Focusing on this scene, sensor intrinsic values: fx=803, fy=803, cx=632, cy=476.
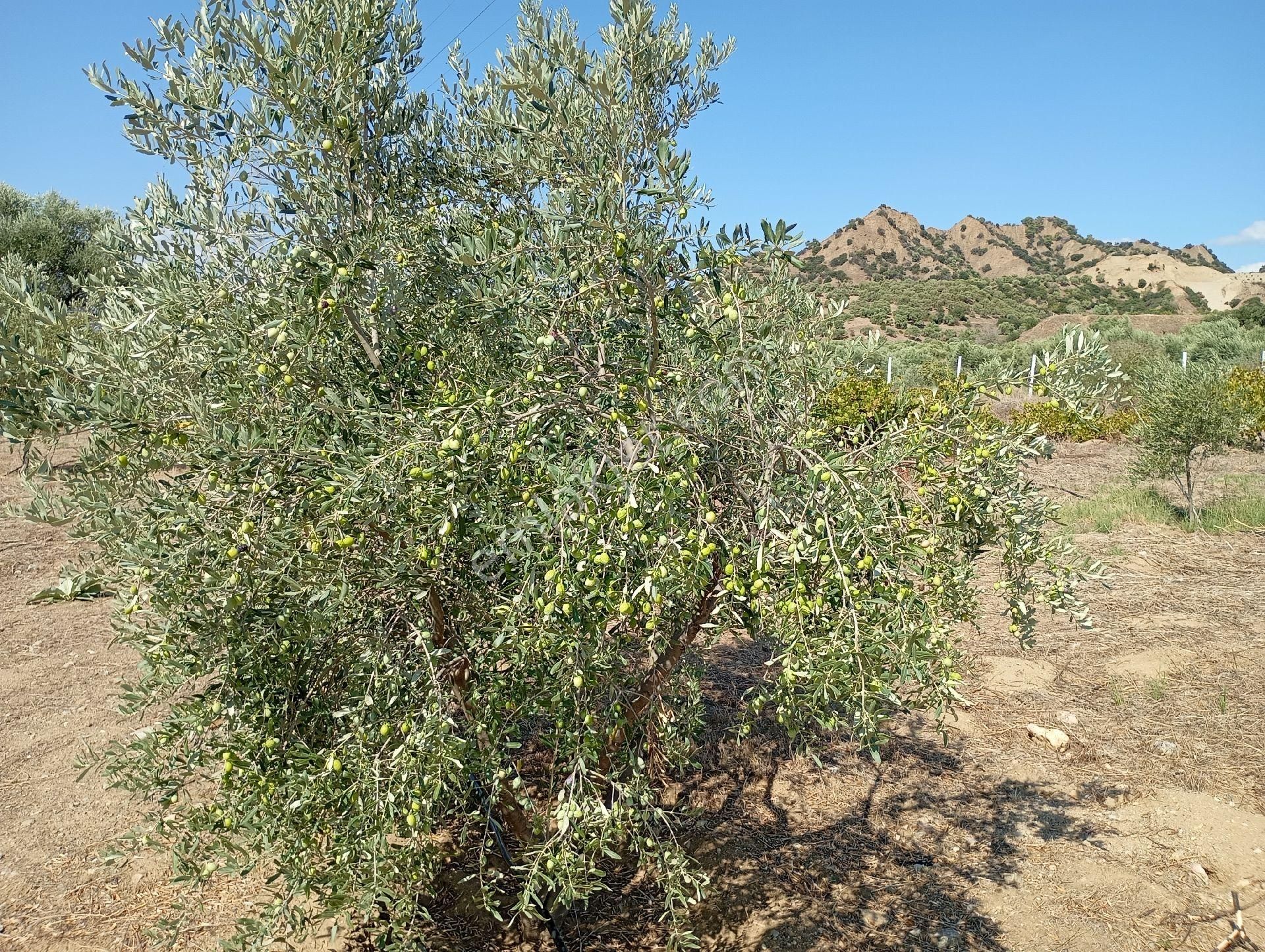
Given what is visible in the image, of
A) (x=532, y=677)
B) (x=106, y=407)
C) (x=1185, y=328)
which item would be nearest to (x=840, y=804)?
(x=532, y=677)

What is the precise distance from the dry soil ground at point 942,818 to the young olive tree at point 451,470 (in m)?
1.33

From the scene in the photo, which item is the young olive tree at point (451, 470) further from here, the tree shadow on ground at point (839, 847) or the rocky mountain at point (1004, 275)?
the rocky mountain at point (1004, 275)

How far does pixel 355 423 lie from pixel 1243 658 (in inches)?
323

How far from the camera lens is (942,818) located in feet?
18.5

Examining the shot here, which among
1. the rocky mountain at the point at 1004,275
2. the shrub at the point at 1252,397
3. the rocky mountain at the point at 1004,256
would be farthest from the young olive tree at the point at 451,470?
the rocky mountain at the point at 1004,256

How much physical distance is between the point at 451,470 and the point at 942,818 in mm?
4796

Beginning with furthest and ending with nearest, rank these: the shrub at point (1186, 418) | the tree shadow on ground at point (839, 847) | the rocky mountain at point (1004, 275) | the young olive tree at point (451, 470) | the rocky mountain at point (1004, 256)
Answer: the rocky mountain at point (1004, 256), the rocky mountain at point (1004, 275), the shrub at point (1186, 418), the tree shadow on ground at point (839, 847), the young olive tree at point (451, 470)

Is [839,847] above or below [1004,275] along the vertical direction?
below

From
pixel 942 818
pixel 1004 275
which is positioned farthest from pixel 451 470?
pixel 1004 275

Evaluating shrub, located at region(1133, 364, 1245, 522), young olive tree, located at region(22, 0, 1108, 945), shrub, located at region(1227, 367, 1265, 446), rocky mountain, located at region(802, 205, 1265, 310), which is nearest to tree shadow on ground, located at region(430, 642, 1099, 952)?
young olive tree, located at region(22, 0, 1108, 945)

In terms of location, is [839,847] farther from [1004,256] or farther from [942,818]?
[1004,256]

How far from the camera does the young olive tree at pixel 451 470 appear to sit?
257cm

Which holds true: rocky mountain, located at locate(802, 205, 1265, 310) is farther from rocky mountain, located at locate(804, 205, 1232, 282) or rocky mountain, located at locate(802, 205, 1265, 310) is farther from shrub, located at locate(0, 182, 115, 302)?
shrub, located at locate(0, 182, 115, 302)

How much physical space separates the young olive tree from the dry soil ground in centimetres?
133
